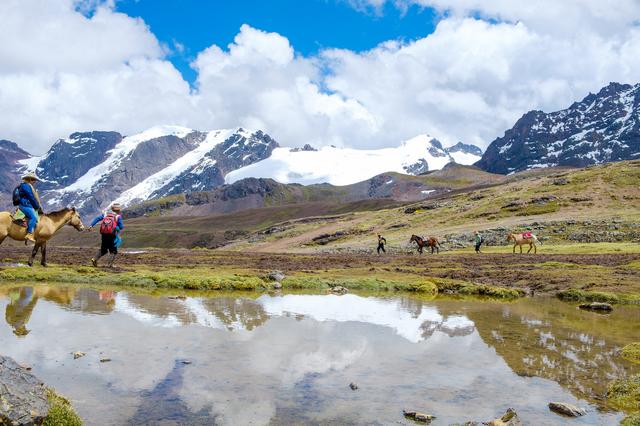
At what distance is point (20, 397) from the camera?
792 cm

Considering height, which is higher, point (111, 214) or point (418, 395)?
point (111, 214)

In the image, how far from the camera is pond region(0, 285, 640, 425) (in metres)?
10.4

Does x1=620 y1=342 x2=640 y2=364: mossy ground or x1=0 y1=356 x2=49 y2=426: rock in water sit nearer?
x1=0 y1=356 x2=49 y2=426: rock in water

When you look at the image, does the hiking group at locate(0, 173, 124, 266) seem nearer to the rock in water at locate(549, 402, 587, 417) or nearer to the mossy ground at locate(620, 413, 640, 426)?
the rock in water at locate(549, 402, 587, 417)

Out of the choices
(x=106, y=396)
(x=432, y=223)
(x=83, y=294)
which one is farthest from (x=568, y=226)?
(x=106, y=396)

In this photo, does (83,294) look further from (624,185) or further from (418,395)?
(624,185)

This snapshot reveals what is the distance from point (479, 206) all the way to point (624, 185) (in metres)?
33.1

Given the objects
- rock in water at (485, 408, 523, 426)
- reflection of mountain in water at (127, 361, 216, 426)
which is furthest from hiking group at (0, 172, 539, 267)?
rock in water at (485, 408, 523, 426)

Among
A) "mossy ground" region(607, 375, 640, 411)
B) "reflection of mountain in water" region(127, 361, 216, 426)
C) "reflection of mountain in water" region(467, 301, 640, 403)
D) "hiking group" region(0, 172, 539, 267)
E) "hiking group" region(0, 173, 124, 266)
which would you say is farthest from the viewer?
"hiking group" region(0, 172, 539, 267)

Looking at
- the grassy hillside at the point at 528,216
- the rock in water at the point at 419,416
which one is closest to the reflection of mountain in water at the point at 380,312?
the rock in water at the point at 419,416

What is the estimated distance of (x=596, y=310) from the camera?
85.8ft

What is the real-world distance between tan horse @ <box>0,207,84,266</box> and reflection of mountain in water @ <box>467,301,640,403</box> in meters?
21.8

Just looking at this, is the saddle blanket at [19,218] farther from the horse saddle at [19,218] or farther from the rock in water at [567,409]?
the rock in water at [567,409]

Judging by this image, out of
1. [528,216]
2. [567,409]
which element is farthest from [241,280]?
[528,216]
